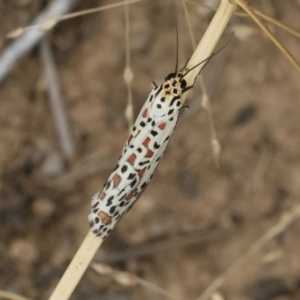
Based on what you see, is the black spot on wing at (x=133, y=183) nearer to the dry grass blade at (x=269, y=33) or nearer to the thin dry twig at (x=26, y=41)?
the dry grass blade at (x=269, y=33)

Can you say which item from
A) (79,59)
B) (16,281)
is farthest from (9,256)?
(79,59)

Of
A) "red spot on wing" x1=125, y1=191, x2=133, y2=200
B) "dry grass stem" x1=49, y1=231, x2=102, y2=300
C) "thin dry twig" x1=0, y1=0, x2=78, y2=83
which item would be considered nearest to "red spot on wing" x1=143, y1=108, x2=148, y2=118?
"red spot on wing" x1=125, y1=191, x2=133, y2=200

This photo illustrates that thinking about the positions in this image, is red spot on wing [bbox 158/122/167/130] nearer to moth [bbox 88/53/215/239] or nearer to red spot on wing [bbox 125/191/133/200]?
moth [bbox 88/53/215/239]

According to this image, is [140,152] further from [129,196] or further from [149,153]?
[129,196]

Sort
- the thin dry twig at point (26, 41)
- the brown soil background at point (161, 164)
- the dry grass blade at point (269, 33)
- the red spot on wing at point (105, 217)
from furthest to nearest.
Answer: the brown soil background at point (161, 164) < the thin dry twig at point (26, 41) < the red spot on wing at point (105, 217) < the dry grass blade at point (269, 33)

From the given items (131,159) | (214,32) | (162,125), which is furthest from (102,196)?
(214,32)

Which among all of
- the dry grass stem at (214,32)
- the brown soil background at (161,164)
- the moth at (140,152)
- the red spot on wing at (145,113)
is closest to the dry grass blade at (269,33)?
the dry grass stem at (214,32)

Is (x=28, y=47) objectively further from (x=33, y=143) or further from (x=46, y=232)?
(x=46, y=232)
